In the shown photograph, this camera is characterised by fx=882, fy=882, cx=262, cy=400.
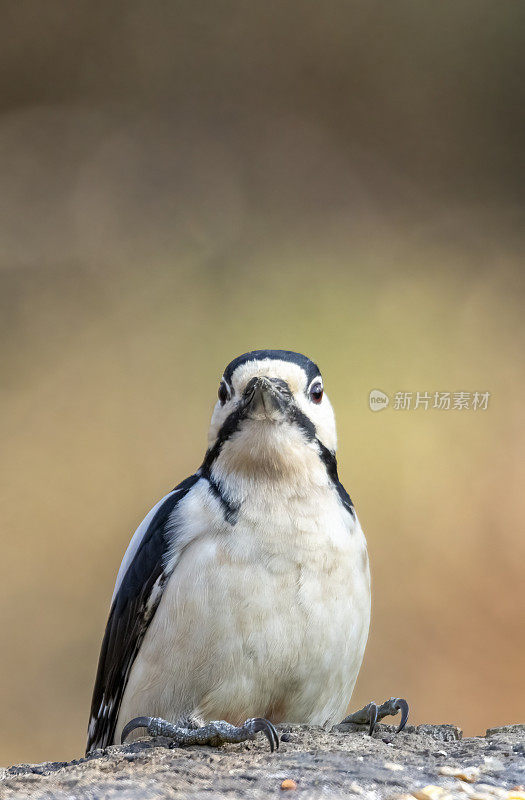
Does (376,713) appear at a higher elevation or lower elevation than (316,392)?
lower

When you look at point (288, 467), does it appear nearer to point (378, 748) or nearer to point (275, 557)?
point (275, 557)

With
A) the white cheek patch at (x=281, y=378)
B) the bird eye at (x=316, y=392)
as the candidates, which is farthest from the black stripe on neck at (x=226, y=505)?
the bird eye at (x=316, y=392)

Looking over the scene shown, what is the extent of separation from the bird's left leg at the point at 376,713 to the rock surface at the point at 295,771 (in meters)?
0.06

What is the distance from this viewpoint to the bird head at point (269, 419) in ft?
4.73

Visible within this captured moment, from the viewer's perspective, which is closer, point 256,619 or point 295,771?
point 295,771

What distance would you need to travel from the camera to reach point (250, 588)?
1.33 meters

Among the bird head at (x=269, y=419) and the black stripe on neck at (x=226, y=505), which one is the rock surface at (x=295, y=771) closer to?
the black stripe on neck at (x=226, y=505)

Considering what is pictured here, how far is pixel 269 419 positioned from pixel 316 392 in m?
0.15

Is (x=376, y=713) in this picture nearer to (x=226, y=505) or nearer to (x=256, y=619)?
(x=256, y=619)

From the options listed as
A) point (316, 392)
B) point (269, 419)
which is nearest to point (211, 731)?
point (269, 419)

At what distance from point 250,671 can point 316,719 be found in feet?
0.62

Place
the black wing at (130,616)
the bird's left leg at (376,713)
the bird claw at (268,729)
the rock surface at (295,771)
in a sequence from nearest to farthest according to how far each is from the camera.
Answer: the rock surface at (295,771) → the bird claw at (268,729) → the bird's left leg at (376,713) → the black wing at (130,616)

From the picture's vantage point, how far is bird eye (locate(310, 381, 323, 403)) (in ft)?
5.06

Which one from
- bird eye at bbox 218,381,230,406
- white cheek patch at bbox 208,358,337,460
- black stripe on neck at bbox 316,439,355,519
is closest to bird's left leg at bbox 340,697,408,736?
black stripe on neck at bbox 316,439,355,519
